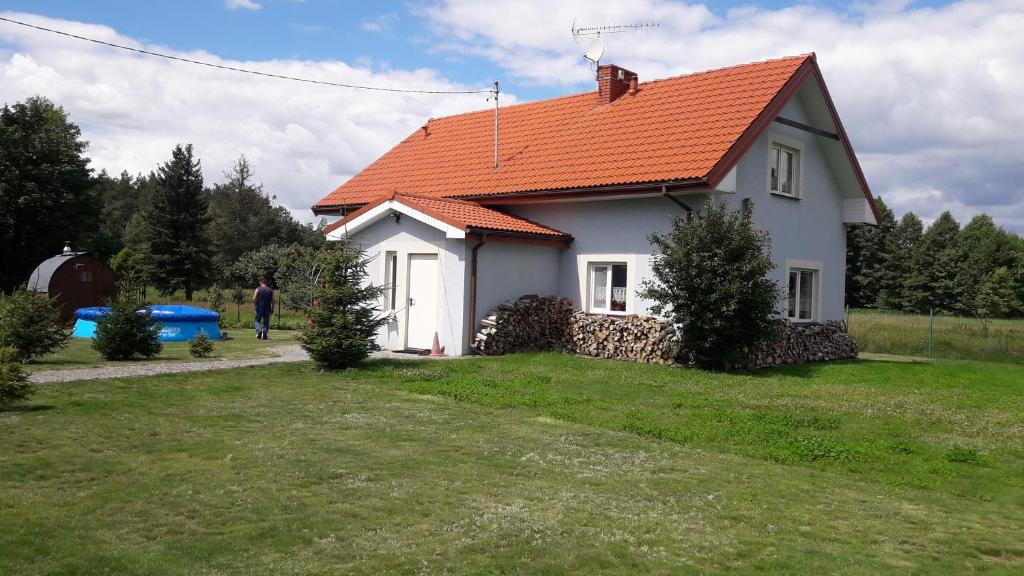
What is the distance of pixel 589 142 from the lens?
20.7 m

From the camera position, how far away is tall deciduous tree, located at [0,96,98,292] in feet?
128

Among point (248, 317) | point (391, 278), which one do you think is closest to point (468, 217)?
point (391, 278)

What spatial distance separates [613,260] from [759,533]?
1297 centimetres

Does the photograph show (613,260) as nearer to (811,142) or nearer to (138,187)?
(811,142)

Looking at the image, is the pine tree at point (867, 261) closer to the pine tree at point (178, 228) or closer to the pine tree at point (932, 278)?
the pine tree at point (932, 278)

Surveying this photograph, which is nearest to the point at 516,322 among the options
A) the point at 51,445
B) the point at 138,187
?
the point at 51,445

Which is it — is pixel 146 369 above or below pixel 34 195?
below

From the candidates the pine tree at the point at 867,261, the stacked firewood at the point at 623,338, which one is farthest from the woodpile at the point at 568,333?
the pine tree at the point at 867,261

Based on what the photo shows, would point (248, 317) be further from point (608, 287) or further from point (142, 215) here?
point (142, 215)

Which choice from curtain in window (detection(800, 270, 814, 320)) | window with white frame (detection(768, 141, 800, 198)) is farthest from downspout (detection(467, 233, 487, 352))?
curtain in window (detection(800, 270, 814, 320))

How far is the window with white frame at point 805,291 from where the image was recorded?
20.5m

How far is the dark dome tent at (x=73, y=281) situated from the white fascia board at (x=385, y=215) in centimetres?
1260

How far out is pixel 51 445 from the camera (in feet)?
26.0

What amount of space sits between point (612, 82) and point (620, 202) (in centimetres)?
565
